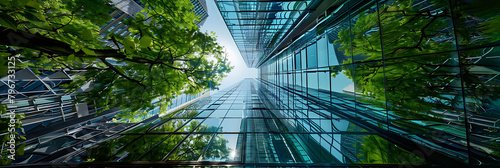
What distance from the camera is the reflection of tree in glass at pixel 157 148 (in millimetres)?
5141

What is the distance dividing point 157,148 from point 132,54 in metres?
3.74

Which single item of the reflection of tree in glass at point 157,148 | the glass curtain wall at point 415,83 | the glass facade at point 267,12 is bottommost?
the reflection of tree in glass at point 157,148

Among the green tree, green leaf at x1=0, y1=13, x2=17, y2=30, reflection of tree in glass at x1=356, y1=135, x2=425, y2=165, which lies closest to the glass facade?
the green tree

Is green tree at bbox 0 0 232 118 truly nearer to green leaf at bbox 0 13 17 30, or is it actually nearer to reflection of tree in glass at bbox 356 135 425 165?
green leaf at bbox 0 13 17 30

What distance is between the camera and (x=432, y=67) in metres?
3.95

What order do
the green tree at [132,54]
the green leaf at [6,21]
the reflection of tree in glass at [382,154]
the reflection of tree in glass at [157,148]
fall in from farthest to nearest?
the reflection of tree in glass at [157,148] → the reflection of tree in glass at [382,154] → the green tree at [132,54] → the green leaf at [6,21]

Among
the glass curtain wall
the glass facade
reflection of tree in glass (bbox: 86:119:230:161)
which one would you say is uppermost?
the glass facade

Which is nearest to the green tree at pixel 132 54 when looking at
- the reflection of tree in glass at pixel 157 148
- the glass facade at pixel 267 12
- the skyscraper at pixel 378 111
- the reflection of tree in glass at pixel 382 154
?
the reflection of tree in glass at pixel 157 148

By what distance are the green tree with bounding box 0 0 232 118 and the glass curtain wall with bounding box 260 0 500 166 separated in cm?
577

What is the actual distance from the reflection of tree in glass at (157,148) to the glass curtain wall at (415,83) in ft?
13.8

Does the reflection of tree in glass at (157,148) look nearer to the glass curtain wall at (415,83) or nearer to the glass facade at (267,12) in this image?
the glass curtain wall at (415,83)

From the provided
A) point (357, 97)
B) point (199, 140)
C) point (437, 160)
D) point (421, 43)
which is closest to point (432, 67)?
point (421, 43)

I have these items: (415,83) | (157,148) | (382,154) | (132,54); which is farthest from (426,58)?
(157,148)

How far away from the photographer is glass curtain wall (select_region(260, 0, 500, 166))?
323 centimetres
